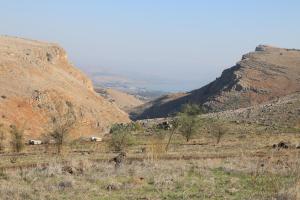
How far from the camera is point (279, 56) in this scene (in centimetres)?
12506

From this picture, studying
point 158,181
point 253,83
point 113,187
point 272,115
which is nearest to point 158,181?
point 158,181

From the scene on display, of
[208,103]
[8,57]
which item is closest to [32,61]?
[8,57]

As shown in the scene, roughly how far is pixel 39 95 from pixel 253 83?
51.0 meters

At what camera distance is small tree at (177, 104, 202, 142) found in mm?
46000

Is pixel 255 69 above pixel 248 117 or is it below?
above

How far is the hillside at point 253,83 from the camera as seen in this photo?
101375 mm

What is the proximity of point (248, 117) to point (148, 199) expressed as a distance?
186ft

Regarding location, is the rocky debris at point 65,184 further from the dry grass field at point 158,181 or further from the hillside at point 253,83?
the hillside at point 253,83

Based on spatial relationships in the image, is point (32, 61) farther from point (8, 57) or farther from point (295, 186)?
point (295, 186)

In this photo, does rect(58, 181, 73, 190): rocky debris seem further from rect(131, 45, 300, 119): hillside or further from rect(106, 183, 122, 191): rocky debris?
rect(131, 45, 300, 119): hillside

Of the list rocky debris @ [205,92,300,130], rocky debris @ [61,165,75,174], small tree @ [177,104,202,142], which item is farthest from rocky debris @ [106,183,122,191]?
rocky debris @ [205,92,300,130]

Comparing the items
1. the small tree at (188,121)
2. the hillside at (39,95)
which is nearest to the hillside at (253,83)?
the hillside at (39,95)

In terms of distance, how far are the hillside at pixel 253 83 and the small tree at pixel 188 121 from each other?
165 ft

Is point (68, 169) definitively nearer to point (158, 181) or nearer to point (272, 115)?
point (158, 181)
